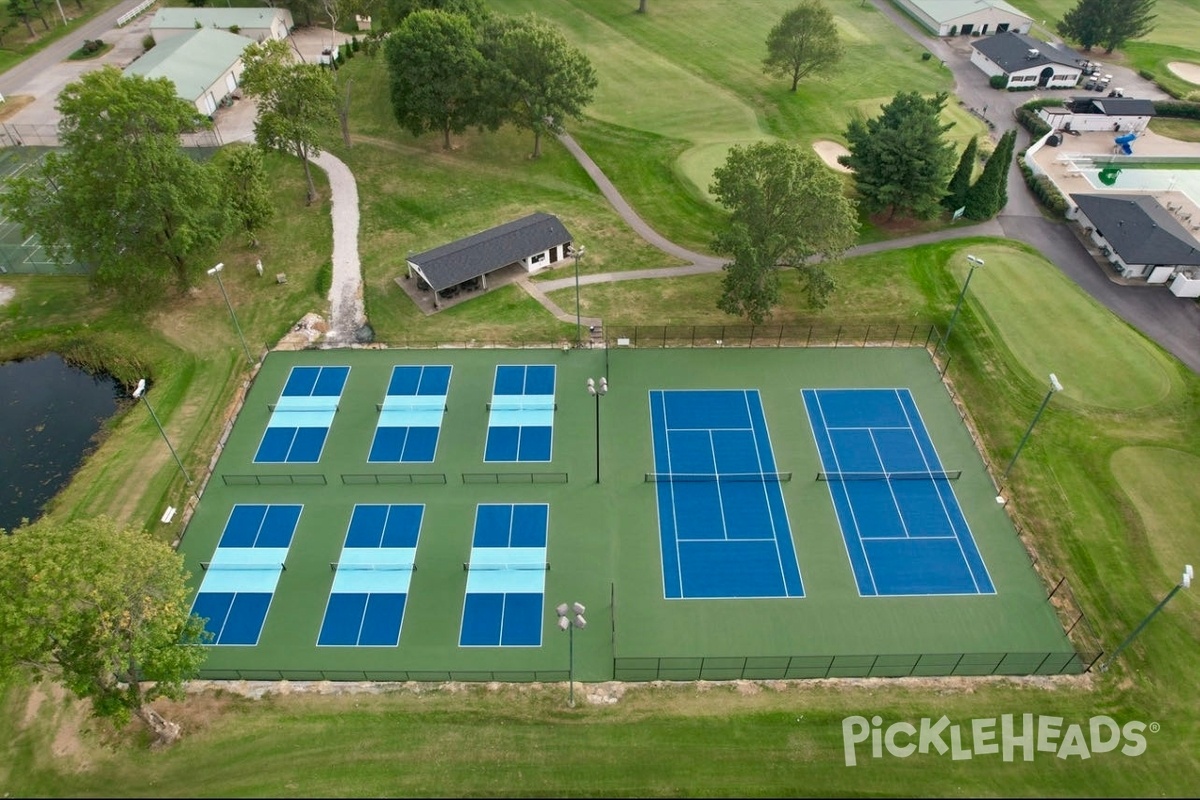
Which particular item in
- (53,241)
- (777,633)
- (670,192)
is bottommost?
(777,633)

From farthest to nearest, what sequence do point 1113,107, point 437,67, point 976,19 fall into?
1. point 976,19
2. point 1113,107
3. point 437,67

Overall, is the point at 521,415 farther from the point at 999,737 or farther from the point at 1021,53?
the point at 1021,53

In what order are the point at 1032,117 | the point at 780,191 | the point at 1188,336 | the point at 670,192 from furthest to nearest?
the point at 1032,117 → the point at 670,192 → the point at 1188,336 → the point at 780,191

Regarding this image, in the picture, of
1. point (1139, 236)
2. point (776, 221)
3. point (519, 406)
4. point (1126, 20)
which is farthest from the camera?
point (1126, 20)

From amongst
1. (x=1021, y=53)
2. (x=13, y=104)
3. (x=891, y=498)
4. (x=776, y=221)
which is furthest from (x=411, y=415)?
(x=1021, y=53)

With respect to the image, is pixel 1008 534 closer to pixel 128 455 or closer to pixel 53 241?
pixel 128 455

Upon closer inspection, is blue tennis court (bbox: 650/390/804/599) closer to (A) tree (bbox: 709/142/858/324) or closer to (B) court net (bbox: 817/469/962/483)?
(B) court net (bbox: 817/469/962/483)

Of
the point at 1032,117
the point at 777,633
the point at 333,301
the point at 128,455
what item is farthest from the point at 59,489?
the point at 1032,117
